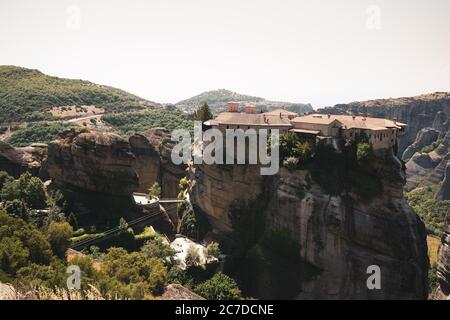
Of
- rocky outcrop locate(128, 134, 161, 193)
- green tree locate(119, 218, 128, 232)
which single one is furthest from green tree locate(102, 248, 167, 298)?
rocky outcrop locate(128, 134, 161, 193)

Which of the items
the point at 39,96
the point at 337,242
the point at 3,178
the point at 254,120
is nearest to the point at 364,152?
the point at 337,242

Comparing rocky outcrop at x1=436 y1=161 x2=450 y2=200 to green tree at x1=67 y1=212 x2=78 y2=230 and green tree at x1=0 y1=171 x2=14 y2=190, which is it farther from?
green tree at x1=0 y1=171 x2=14 y2=190

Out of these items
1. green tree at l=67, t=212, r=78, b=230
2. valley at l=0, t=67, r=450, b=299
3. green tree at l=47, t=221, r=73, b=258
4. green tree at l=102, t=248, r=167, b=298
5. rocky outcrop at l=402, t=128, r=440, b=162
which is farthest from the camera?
rocky outcrop at l=402, t=128, r=440, b=162

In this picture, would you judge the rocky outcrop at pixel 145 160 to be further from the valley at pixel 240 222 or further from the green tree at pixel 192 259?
the green tree at pixel 192 259

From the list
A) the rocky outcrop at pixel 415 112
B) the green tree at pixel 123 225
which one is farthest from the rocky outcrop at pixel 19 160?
the rocky outcrop at pixel 415 112

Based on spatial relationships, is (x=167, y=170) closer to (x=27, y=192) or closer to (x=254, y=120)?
(x=254, y=120)

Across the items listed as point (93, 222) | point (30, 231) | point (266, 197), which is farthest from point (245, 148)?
point (30, 231)
